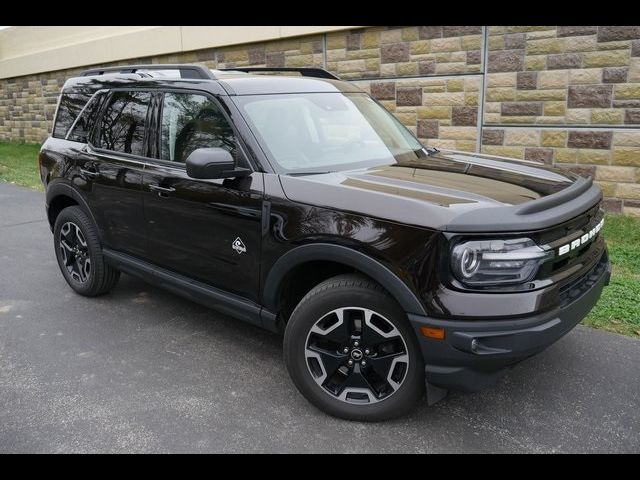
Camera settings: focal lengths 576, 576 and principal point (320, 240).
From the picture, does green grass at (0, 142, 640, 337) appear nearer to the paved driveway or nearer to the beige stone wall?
the paved driveway

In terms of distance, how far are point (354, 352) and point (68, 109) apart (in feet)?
11.9

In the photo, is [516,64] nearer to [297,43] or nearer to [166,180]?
[297,43]

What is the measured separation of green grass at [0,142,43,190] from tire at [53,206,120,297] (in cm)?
640

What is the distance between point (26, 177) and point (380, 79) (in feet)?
26.4

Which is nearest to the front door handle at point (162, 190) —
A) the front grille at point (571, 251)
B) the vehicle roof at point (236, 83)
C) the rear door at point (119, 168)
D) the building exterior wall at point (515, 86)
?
the rear door at point (119, 168)

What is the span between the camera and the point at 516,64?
697 cm

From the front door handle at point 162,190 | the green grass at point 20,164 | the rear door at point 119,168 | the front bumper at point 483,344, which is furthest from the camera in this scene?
the green grass at point 20,164

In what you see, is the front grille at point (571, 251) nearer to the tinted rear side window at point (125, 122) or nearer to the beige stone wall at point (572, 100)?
the tinted rear side window at point (125, 122)

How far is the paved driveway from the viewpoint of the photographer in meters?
2.92

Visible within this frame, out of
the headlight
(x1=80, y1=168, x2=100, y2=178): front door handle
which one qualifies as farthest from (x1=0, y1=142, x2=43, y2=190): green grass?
the headlight

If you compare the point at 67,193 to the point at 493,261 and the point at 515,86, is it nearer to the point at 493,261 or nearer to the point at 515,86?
the point at 493,261

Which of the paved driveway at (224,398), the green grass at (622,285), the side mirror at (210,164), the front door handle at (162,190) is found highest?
the side mirror at (210,164)

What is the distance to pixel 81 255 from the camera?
4.97 meters

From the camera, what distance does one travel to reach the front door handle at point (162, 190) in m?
3.82
